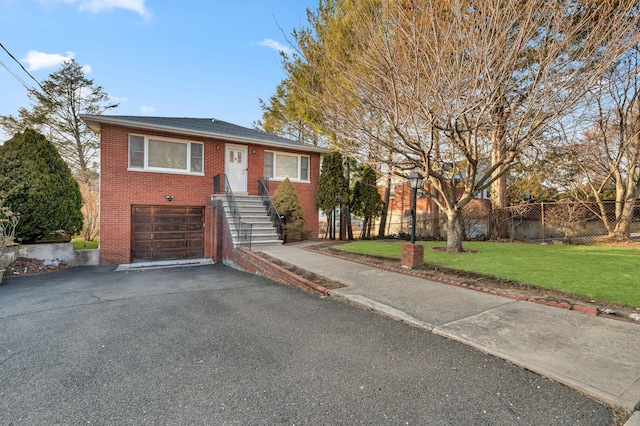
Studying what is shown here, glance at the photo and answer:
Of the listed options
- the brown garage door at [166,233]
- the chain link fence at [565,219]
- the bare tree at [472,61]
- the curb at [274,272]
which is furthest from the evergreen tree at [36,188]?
the chain link fence at [565,219]

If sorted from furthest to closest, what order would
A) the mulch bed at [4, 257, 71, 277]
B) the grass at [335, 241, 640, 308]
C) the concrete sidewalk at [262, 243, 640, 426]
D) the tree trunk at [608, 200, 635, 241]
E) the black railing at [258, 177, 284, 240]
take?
the tree trunk at [608, 200, 635, 241], the black railing at [258, 177, 284, 240], the mulch bed at [4, 257, 71, 277], the grass at [335, 241, 640, 308], the concrete sidewalk at [262, 243, 640, 426]

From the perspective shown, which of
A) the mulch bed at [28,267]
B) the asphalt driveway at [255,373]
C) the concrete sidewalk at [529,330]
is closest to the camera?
the asphalt driveway at [255,373]

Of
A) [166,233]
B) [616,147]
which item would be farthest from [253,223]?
[616,147]

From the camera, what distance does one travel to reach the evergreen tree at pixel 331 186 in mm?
13406

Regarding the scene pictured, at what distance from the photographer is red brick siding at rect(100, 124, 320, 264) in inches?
406

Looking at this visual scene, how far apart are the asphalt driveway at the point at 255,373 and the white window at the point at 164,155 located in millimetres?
7501

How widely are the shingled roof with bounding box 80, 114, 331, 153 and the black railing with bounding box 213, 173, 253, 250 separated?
1.64 meters

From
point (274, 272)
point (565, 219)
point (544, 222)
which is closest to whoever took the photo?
point (274, 272)

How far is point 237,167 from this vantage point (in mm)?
12578

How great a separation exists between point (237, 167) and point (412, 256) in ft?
28.1

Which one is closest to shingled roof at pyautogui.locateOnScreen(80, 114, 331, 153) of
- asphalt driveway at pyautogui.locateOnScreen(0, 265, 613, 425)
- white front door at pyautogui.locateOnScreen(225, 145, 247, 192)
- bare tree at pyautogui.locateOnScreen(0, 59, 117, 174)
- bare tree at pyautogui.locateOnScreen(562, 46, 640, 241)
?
white front door at pyautogui.locateOnScreen(225, 145, 247, 192)

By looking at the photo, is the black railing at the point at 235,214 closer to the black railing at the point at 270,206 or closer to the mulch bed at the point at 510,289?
the black railing at the point at 270,206

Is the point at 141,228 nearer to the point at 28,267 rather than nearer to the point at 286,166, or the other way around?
the point at 28,267

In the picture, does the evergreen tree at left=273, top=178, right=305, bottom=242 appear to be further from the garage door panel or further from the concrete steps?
the garage door panel
